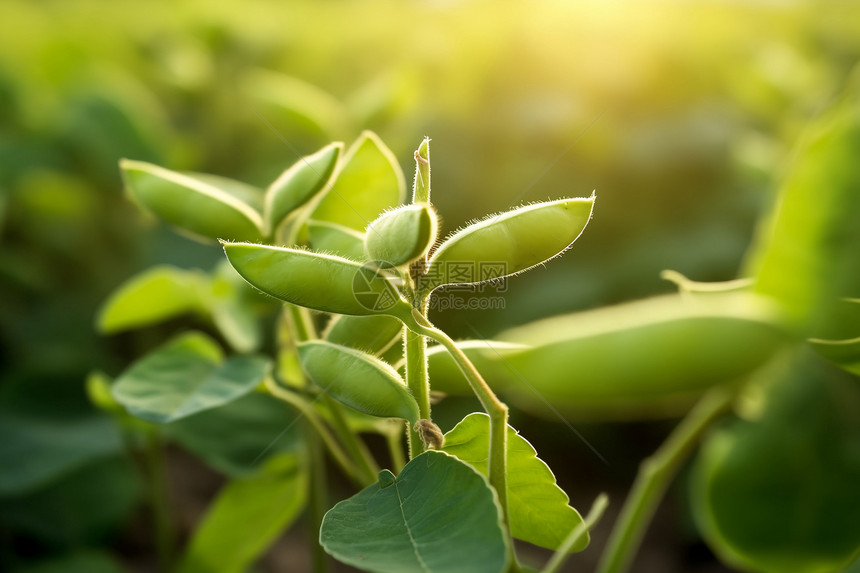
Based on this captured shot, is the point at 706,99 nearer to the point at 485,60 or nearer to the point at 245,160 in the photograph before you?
the point at 485,60

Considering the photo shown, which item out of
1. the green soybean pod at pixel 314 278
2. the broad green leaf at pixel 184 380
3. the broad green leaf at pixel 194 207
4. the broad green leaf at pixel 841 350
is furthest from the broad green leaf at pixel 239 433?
the broad green leaf at pixel 841 350

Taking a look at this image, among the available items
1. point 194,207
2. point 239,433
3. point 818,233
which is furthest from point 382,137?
point 818,233

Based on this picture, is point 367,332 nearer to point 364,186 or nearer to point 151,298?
point 364,186

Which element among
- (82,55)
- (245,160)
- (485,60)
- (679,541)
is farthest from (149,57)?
(679,541)

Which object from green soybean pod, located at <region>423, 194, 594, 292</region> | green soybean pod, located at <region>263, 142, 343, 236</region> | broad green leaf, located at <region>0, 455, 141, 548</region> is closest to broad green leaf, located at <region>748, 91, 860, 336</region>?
green soybean pod, located at <region>423, 194, 594, 292</region>

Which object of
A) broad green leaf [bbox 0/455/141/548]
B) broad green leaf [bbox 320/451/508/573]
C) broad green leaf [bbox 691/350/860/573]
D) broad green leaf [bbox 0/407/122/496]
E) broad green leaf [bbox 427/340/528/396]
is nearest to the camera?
broad green leaf [bbox 320/451/508/573]

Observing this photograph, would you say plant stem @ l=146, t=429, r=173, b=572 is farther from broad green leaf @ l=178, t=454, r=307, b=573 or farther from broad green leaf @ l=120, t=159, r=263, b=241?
broad green leaf @ l=120, t=159, r=263, b=241

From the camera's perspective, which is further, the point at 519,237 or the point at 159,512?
the point at 159,512
